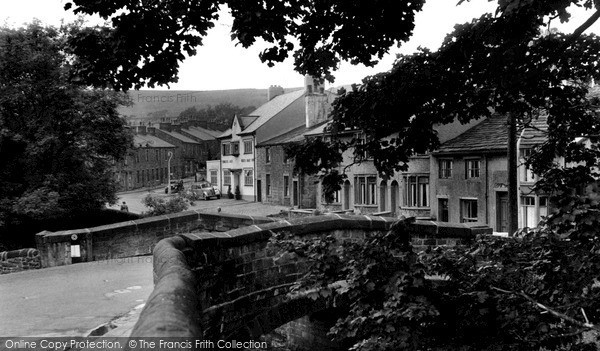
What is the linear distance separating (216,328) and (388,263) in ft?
9.36

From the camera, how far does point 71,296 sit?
10469 millimetres

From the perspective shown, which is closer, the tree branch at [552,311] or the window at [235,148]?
the tree branch at [552,311]

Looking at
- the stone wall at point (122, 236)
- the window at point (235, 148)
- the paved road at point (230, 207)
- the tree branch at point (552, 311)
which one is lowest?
the paved road at point (230, 207)

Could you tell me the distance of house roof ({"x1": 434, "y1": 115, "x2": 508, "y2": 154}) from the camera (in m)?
31.5

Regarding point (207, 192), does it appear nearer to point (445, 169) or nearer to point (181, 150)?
point (181, 150)

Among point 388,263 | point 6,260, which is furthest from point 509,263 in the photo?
point 6,260

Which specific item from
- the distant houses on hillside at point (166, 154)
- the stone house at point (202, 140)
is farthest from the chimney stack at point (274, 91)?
the stone house at point (202, 140)

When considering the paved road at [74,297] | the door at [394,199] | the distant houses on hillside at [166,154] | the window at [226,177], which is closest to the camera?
the paved road at [74,297]

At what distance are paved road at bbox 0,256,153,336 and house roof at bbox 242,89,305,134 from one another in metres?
45.2

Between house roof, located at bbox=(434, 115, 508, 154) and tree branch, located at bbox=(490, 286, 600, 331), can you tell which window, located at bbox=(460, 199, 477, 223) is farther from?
tree branch, located at bbox=(490, 286, 600, 331)

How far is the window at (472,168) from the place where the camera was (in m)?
32.8

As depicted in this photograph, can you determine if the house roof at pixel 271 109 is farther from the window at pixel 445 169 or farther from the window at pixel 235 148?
the window at pixel 445 169

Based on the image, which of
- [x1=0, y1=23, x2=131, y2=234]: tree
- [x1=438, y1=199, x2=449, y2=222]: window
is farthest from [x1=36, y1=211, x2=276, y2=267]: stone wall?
[x1=438, y1=199, x2=449, y2=222]: window

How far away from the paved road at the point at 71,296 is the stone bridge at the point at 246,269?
1.64 meters
